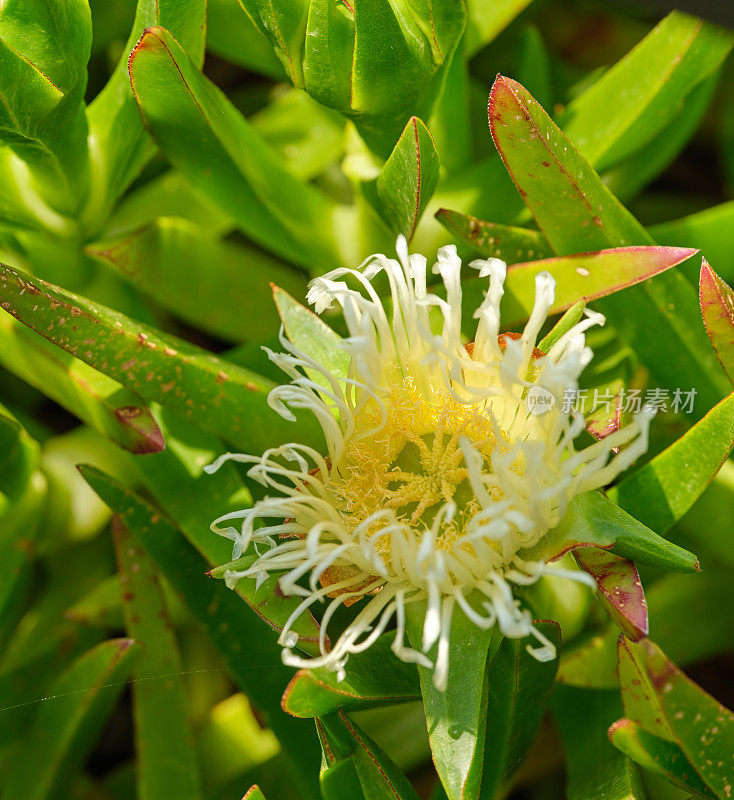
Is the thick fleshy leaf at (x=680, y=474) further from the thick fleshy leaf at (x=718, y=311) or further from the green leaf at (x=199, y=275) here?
the green leaf at (x=199, y=275)

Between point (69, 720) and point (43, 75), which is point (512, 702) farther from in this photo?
point (43, 75)

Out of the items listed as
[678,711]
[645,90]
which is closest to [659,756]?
[678,711]

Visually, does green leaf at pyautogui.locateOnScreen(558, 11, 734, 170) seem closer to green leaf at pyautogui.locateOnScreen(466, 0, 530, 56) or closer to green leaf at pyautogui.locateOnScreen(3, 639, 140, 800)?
green leaf at pyautogui.locateOnScreen(466, 0, 530, 56)

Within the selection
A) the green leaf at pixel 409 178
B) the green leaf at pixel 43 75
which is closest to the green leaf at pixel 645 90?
the green leaf at pixel 409 178

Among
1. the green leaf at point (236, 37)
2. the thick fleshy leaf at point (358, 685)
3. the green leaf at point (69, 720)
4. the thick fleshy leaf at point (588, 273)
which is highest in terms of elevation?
the green leaf at point (236, 37)

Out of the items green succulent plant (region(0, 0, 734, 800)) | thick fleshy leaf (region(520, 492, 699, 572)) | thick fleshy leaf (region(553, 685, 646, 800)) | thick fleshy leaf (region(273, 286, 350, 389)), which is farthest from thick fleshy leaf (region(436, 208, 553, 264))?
thick fleshy leaf (region(553, 685, 646, 800))

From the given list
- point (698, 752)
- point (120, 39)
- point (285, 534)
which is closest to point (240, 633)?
point (285, 534)

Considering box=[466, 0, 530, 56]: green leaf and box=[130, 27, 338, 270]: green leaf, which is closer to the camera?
box=[130, 27, 338, 270]: green leaf
